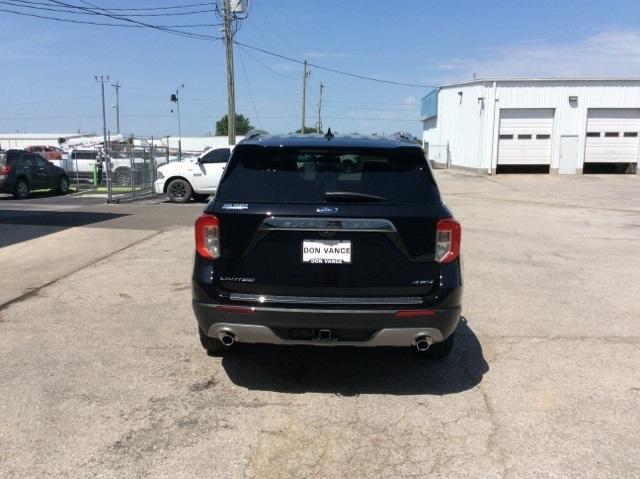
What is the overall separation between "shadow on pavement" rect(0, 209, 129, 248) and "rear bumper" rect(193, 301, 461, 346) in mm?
7624

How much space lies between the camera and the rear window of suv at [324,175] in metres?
3.88

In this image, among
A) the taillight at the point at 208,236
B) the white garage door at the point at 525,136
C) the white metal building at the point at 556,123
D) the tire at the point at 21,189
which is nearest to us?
the taillight at the point at 208,236

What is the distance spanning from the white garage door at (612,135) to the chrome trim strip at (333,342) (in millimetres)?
31567

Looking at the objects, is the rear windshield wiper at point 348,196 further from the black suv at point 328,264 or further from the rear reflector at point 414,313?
the rear reflector at point 414,313

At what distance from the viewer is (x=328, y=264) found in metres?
3.77

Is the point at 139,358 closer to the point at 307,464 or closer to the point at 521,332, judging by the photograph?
the point at 307,464

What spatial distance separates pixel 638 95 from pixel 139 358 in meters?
33.3

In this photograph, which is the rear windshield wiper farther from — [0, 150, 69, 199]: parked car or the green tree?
the green tree

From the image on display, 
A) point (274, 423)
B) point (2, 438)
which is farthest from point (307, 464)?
point (2, 438)

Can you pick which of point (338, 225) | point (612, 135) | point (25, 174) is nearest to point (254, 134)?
point (338, 225)

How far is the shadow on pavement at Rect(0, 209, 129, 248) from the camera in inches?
424

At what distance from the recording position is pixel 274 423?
3672mm

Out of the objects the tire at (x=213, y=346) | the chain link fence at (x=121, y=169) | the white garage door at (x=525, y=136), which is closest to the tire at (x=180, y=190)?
the chain link fence at (x=121, y=169)

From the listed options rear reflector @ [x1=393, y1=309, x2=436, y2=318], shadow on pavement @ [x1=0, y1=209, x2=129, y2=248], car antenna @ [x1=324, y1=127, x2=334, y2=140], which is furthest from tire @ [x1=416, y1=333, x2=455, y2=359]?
shadow on pavement @ [x1=0, y1=209, x2=129, y2=248]
